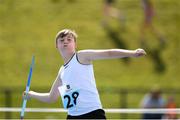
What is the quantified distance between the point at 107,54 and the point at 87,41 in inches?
517

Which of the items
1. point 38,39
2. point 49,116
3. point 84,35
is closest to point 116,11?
point 84,35

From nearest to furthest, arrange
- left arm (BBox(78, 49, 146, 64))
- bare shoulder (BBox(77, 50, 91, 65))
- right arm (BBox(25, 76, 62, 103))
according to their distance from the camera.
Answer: left arm (BBox(78, 49, 146, 64))
bare shoulder (BBox(77, 50, 91, 65))
right arm (BBox(25, 76, 62, 103))

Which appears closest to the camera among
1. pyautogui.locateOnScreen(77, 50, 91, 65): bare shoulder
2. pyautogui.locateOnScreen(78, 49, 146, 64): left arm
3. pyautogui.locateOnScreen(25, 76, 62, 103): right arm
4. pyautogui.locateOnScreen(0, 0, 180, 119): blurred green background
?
pyautogui.locateOnScreen(78, 49, 146, 64): left arm

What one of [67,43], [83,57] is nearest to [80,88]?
[83,57]

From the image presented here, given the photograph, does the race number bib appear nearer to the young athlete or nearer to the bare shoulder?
the young athlete

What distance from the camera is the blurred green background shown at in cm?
1766

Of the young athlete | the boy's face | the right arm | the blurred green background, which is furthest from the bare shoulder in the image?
the blurred green background

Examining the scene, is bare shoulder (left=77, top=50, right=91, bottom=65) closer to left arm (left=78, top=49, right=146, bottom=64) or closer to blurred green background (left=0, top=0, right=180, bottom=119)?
left arm (left=78, top=49, right=146, bottom=64)

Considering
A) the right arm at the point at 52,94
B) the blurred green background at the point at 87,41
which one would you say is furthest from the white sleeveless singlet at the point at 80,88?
the blurred green background at the point at 87,41

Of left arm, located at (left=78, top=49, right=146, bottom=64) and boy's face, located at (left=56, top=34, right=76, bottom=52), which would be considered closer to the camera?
left arm, located at (left=78, top=49, right=146, bottom=64)

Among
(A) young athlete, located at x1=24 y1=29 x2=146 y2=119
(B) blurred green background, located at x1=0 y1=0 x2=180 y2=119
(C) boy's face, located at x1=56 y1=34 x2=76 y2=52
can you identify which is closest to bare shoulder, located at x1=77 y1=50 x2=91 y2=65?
(A) young athlete, located at x1=24 y1=29 x2=146 y2=119

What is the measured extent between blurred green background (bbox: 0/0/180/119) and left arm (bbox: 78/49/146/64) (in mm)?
10708

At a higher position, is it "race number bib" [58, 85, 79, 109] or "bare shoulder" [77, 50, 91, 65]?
"bare shoulder" [77, 50, 91, 65]

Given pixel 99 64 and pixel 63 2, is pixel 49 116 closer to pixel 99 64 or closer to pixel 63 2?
pixel 99 64
